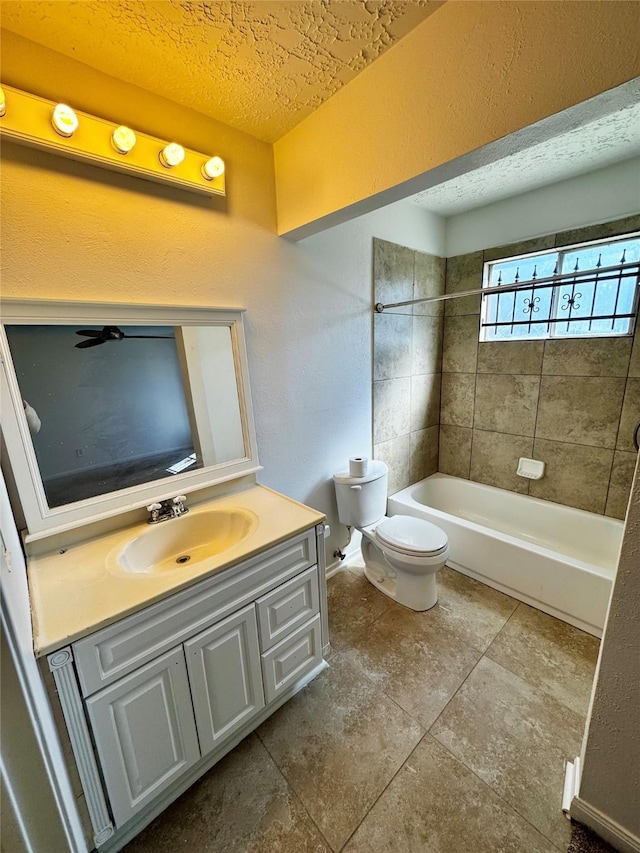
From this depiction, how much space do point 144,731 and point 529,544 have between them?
1995mm

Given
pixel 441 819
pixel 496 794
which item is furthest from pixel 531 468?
pixel 441 819

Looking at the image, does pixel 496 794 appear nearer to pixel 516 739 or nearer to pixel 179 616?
pixel 516 739

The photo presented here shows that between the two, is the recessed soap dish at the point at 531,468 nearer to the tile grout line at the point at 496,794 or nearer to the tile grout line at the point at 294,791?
the tile grout line at the point at 496,794

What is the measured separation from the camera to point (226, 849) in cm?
102

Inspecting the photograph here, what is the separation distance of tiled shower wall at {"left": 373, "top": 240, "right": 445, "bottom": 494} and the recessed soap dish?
2.20 feet

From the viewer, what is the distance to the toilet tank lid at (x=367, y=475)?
2021 millimetres

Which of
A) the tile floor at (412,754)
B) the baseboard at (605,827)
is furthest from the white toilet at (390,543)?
the baseboard at (605,827)

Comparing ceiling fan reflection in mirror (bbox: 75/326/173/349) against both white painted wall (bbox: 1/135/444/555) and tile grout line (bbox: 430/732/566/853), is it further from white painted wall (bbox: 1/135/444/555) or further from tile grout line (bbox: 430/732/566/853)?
tile grout line (bbox: 430/732/566/853)

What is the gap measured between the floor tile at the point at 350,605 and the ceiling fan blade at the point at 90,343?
174 centimetres

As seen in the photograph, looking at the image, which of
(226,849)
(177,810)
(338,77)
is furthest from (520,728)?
(338,77)

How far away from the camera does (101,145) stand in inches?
43.4

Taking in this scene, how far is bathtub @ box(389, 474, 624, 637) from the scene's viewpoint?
5.74 ft

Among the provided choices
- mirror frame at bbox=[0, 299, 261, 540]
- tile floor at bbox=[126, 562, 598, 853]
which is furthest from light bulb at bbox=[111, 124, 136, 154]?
tile floor at bbox=[126, 562, 598, 853]

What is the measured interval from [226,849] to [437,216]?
3437 millimetres
